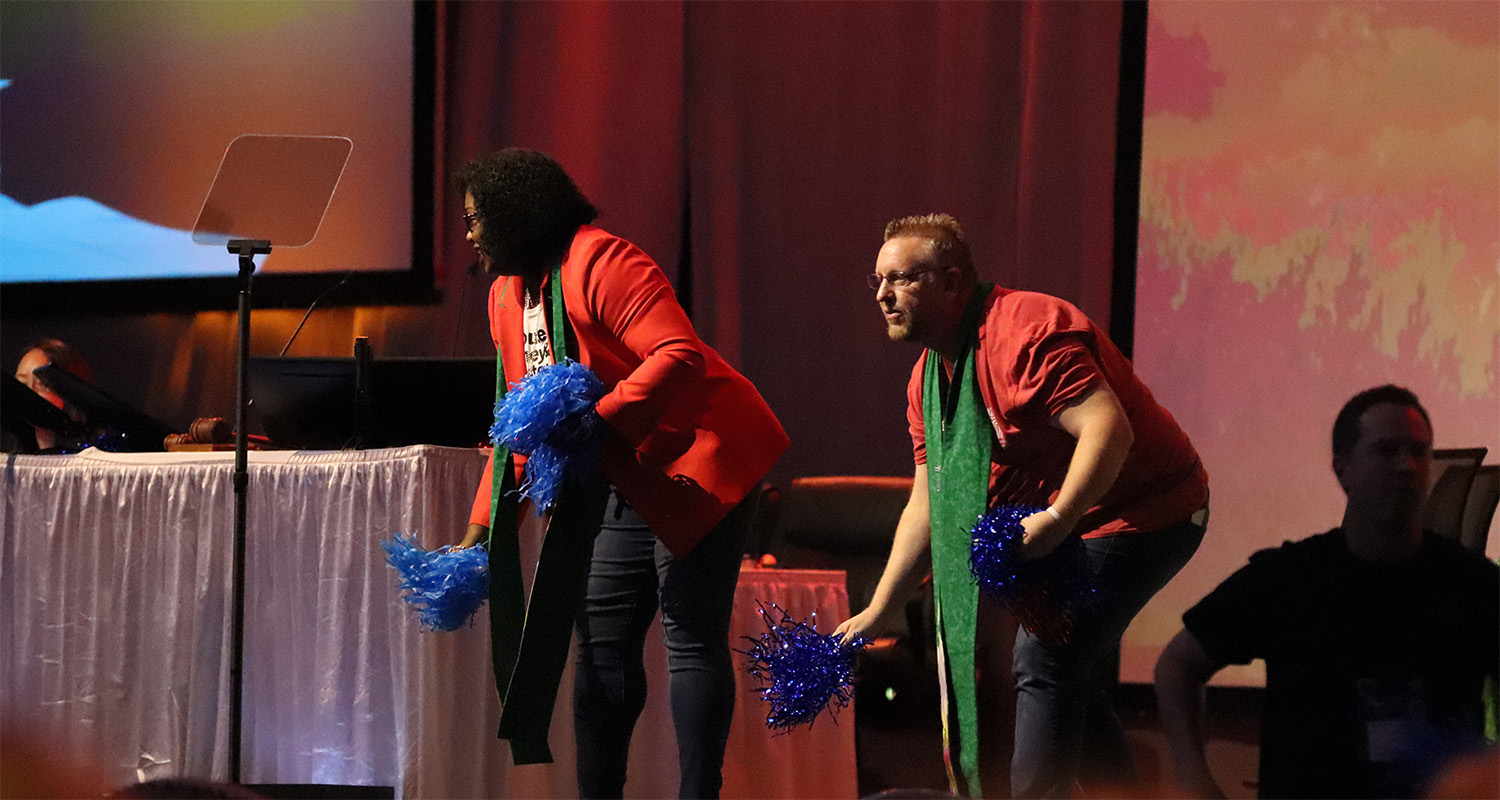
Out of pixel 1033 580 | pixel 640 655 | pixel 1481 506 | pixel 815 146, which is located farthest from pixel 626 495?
pixel 815 146

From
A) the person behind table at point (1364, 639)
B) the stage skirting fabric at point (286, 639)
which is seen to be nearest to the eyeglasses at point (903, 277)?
the person behind table at point (1364, 639)

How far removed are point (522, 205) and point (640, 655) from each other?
811 mm

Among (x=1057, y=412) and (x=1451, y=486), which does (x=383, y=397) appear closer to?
(x=1057, y=412)

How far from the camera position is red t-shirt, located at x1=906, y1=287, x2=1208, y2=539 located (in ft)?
6.95

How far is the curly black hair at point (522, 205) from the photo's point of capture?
94.0 inches

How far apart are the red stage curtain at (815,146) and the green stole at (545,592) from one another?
2.74 meters

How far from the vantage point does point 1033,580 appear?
6.91 feet

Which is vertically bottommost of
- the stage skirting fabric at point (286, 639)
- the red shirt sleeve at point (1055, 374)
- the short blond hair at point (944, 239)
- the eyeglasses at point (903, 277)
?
the stage skirting fabric at point (286, 639)

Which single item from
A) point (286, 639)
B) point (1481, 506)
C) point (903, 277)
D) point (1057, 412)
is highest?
point (903, 277)

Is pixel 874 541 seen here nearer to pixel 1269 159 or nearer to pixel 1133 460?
pixel 1269 159

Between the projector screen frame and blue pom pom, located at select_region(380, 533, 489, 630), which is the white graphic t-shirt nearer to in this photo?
blue pom pom, located at select_region(380, 533, 489, 630)

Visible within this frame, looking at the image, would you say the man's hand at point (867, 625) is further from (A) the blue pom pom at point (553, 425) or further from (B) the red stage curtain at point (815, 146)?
(B) the red stage curtain at point (815, 146)

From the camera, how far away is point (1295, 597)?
70.1 inches

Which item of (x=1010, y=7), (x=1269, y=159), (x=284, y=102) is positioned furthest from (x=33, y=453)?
(x=1269, y=159)
